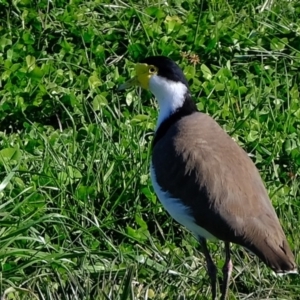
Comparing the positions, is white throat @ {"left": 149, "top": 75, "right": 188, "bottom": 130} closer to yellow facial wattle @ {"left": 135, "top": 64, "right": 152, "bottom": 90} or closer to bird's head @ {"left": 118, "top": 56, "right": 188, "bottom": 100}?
bird's head @ {"left": 118, "top": 56, "right": 188, "bottom": 100}

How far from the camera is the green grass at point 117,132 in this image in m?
5.04

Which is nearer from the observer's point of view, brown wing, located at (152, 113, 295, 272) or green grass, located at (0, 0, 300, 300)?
brown wing, located at (152, 113, 295, 272)

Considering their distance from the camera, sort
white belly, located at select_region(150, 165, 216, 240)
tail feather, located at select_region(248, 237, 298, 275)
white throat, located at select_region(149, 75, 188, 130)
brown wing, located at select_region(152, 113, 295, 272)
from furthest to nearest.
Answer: white throat, located at select_region(149, 75, 188, 130) → white belly, located at select_region(150, 165, 216, 240) → brown wing, located at select_region(152, 113, 295, 272) → tail feather, located at select_region(248, 237, 298, 275)

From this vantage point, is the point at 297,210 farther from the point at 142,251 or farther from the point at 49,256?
the point at 49,256

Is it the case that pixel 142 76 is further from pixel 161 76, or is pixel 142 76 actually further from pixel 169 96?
pixel 169 96

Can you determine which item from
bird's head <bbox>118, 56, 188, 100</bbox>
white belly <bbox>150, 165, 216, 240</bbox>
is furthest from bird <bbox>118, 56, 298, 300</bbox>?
bird's head <bbox>118, 56, 188, 100</bbox>

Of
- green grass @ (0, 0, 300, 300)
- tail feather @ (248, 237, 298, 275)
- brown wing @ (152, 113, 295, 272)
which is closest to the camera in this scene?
tail feather @ (248, 237, 298, 275)

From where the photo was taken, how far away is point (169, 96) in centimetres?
542

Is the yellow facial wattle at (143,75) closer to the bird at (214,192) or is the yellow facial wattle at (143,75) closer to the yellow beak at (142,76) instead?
the yellow beak at (142,76)

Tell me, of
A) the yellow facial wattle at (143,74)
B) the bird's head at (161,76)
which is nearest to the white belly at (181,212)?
the bird's head at (161,76)

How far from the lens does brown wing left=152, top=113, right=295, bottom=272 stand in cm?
468

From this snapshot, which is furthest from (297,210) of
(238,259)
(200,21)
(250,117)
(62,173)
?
(200,21)

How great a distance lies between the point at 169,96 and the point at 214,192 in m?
0.81

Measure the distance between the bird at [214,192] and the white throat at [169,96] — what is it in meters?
0.07
